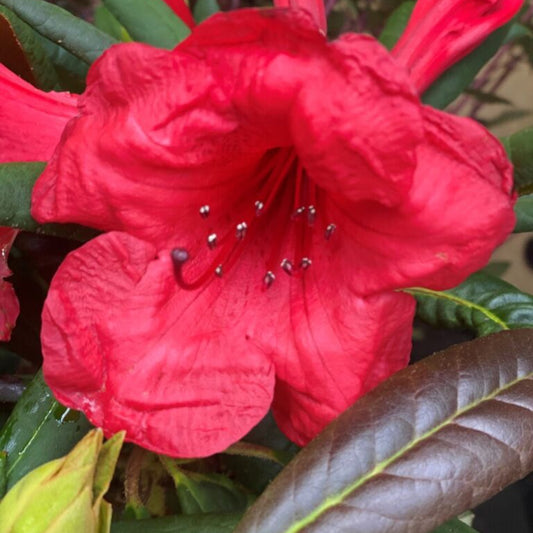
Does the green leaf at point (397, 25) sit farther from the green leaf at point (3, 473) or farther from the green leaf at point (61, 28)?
the green leaf at point (3, 473)

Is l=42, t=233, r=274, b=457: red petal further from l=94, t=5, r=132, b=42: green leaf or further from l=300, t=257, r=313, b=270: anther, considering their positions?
l=94, t=5, r=132, b=42: green leaf

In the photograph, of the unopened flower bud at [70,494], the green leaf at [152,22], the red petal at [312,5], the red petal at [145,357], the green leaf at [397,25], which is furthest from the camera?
the green leaf at [397,25]

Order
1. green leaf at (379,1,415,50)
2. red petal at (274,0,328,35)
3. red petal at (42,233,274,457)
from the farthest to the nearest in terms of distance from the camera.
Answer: green leaf at (379,1,415,50), red petal at (274,0,328,35), red petal at (42,233,274,457)

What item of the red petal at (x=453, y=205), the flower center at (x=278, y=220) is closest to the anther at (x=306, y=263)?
the flower center at (x=278, y=220)

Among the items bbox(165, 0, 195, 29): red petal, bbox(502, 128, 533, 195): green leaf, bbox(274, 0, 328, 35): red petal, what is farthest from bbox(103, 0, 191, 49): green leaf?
bbox(502, 128, 533, 195): green leaf

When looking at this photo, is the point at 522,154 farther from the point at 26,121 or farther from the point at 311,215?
the point at 26,121

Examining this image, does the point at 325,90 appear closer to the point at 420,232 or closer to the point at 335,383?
the point at 420,232

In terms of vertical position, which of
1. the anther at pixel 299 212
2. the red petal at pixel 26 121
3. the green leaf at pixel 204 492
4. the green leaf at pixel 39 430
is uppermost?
the red petal at pixel 26 121
